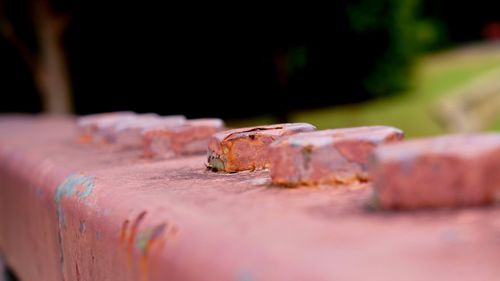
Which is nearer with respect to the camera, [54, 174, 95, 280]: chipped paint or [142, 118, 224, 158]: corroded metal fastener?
[54, 174, 95, 280]: chipped paint

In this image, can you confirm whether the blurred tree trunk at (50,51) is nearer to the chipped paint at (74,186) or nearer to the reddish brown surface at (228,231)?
the reddish brown surface at (228,231)

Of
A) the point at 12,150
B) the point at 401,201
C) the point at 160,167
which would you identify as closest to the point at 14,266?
the point at 12,150

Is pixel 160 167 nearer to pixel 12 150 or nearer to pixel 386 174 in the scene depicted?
pixel 386 174

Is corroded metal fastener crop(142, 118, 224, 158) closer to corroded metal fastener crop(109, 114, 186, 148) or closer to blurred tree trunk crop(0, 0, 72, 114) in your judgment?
corroded metal fastener crop(109, 114, 186, 148)

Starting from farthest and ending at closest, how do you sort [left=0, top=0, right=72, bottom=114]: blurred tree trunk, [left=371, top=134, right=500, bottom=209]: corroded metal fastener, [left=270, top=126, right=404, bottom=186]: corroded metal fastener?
[left=0, top=0, right=72, bottom=114]: blurred tree trunk → [left=270, top=126, right=404, bottom=186]: corroded metal fastener → [left=371, top=134, right=500, bottom=209]: corroded metal fastener

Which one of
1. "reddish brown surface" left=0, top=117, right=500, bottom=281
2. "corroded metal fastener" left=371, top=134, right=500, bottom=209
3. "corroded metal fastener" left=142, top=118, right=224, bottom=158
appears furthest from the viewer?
"corroded metal fastener" left=142, top=118, right=224, bottom=158

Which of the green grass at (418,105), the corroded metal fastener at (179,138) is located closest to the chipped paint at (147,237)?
the corroded metal fastener at (179,138)

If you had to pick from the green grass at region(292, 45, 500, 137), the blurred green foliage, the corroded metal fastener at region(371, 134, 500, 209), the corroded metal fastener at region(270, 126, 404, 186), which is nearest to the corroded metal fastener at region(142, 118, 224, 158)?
the corroded metal fastener at region(270, 126, 404, 186)

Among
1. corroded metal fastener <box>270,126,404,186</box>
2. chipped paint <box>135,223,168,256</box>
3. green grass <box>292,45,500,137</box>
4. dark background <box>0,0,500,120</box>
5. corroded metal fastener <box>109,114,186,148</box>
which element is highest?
corroded metal fastener <box>270,126,404,186</box>
